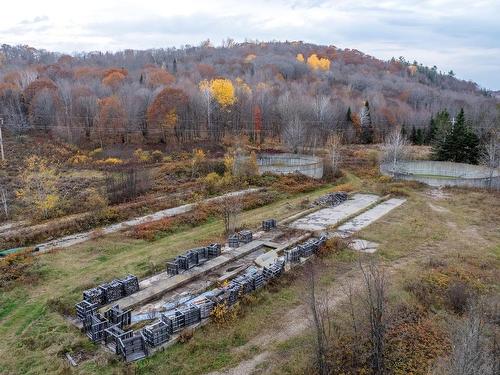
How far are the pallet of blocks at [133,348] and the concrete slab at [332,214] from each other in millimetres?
12441

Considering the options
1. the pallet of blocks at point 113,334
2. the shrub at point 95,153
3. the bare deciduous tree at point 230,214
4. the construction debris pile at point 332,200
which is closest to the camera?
the pallet of blocks at point 113,334

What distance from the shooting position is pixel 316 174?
37312mm

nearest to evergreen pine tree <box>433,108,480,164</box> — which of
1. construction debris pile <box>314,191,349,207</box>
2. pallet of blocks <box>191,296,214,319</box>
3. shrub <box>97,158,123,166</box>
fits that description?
construction debris pile <box>314,191,349,207</box>

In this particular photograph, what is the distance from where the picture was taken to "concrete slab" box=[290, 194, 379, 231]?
2245 cm

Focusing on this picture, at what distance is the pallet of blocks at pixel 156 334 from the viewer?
11.1 m

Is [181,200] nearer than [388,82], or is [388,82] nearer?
[181,200]

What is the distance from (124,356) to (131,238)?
10697 millimetres

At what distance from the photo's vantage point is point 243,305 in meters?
13.4

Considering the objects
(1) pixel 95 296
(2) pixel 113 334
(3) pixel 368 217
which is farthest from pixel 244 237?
(2) pixel 113 334

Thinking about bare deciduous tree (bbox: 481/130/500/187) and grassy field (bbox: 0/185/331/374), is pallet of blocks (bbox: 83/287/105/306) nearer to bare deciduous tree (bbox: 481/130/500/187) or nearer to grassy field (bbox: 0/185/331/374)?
grassy field (bbox: 0/185/331/374)

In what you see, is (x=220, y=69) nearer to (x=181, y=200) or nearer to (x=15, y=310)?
(x=181, y=200)

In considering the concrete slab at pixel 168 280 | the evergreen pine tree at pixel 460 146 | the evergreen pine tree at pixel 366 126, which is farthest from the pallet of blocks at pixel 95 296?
the evergreen pine tree at pixel 366 126

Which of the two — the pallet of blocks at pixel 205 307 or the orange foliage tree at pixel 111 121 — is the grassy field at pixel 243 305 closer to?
the pallet of blocks at pixel 205 307

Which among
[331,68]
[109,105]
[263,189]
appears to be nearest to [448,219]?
[263,189]
